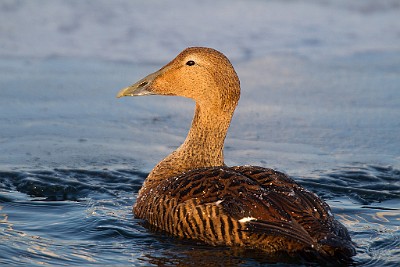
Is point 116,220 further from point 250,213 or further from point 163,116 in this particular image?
point 163,116

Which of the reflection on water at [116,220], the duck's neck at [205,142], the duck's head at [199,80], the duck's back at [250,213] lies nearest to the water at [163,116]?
the reflection on water at [116,220]

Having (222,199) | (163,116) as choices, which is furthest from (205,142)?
(163,116)

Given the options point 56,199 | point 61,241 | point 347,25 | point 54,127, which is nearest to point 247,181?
point 61,241

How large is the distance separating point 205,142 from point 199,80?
0.52 metres

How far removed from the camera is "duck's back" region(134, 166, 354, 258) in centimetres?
616

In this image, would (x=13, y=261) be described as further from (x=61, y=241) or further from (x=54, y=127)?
(x=54, y=127)

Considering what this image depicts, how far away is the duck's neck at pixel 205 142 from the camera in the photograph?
7793 millimetres

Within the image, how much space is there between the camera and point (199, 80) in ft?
25.7

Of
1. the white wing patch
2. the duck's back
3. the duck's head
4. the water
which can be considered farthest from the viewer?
the duck's head

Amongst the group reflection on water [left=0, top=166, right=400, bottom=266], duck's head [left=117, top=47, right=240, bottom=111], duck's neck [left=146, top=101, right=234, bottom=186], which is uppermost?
duck's head [left=117, top=47, right=240, bottom=111]

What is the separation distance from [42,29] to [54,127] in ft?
10.8

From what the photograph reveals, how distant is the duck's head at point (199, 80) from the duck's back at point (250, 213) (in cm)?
104

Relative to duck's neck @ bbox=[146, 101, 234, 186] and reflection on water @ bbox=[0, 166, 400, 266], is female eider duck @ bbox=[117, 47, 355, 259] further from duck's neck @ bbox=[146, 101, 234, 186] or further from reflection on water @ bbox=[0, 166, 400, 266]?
reflection on water @ bbox=[0, 166, 400, 266]

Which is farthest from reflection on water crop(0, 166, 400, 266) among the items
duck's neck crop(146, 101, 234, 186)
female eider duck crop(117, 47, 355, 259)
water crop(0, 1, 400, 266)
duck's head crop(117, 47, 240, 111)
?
duck's head crop(117, 47, 240, 111)
